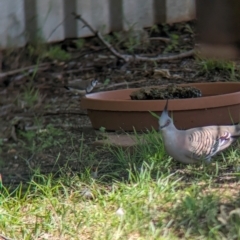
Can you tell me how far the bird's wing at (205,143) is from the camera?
3318 millimetres

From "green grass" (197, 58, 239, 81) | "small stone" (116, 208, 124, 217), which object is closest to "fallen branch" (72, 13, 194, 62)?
"green grass" (197, 58, 239, 81)

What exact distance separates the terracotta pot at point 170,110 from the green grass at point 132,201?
1.00 feet

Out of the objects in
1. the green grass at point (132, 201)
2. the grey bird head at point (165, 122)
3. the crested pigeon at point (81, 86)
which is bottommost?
the green grass at point (132, 201)

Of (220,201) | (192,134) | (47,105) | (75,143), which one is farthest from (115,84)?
(220,201)

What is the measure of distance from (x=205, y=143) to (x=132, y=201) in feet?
2.28

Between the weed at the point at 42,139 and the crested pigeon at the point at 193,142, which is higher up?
the crested pigeon at the point at 193,142

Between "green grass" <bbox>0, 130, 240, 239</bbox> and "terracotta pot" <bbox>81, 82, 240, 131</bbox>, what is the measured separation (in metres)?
0.30

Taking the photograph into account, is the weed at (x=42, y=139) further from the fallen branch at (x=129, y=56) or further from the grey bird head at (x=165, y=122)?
the fallen branch at (x=129, y=56)

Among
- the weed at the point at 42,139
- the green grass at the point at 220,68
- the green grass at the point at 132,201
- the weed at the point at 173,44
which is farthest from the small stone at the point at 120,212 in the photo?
the weed at the point at 173,44

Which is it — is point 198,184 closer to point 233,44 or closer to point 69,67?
point 233,44

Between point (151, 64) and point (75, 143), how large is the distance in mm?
1919

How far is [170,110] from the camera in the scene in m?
3.89

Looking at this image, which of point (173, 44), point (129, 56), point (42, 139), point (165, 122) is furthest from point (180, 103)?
point (173, 44)

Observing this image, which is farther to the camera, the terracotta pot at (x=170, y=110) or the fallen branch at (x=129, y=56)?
the fallen branch at (x=129, y=56)
